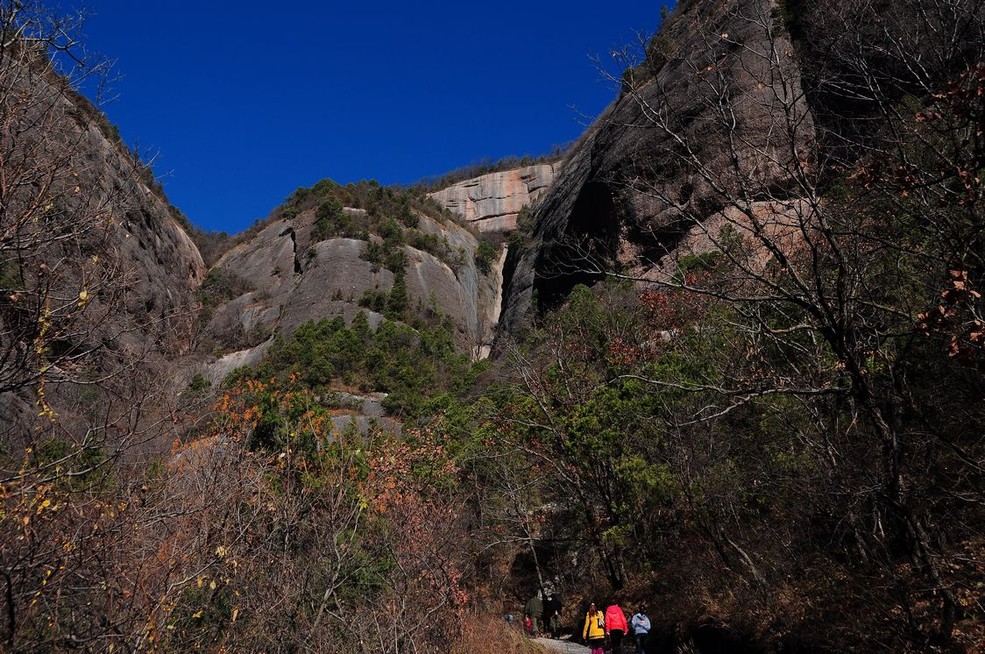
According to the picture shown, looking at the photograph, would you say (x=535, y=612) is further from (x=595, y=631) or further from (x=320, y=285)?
(x=320, y=285)

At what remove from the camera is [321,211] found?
41.5 metres

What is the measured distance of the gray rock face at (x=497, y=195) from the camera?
6500 cm

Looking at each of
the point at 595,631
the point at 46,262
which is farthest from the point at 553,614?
the point at 46,262

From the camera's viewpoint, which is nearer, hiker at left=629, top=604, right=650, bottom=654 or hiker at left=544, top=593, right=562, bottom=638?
hiker at left=629, top=604, right=650, bottom=654

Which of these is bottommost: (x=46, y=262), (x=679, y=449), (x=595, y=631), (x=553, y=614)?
(x=553, y=614)

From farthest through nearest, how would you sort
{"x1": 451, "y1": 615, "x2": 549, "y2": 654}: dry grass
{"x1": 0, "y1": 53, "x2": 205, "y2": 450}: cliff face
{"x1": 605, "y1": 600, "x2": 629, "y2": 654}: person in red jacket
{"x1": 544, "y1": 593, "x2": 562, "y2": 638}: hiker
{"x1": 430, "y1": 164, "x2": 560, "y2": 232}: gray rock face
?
1. {"x1": 430, "y1": 164, "x2": 560, "y2": 232}: gray rock face
2. {"x1": 544, "y1": 593, "x2": 562, "y2": 638}: hiker
3. {"x1": 605, "y1": 600, "x2": 629, "y2": 654}: person in red jacket
4. {"x1": 451, "y1": 615, "x2": 549, "y2": 654}: dry grass
5. {"x1": 0, "y1": 53, "x2": 205, "y2": 450}: cliff face

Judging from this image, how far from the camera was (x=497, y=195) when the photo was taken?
218 ft

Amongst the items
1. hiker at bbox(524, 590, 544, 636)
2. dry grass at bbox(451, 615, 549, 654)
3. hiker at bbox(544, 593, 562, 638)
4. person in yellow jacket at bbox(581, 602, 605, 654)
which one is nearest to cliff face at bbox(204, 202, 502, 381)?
hiker at bbox(544, 593, 562, 638)

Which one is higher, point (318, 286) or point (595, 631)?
point (318, 286)

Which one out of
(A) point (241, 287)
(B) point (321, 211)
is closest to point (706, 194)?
(B) point (321, 211)

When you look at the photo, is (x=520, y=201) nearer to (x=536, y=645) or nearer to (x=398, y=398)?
(x=398, y=398)

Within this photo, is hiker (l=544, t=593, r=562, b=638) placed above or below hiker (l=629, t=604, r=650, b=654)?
below

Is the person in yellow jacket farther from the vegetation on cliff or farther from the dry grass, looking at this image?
the vegetation on cliff

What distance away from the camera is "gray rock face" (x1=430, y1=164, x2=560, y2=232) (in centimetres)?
6500
